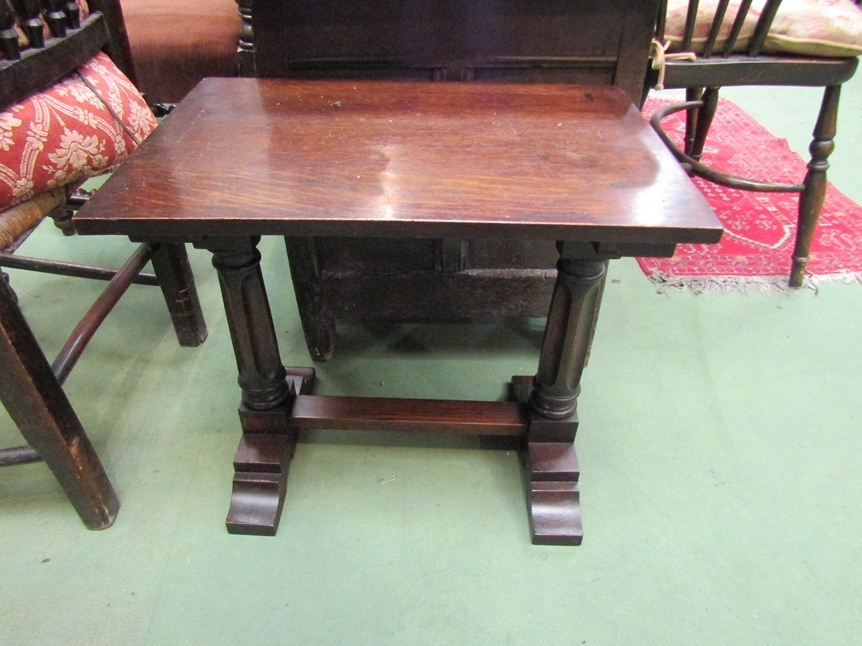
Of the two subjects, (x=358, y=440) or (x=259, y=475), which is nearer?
(x=259, y=475)

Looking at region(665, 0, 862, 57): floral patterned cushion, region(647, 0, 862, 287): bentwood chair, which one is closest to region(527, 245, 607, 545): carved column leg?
region(647, 0, 862, 287): bentwood chair

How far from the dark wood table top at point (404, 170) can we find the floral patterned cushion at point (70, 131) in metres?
0.15

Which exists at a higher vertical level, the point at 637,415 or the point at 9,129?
the point at 9,129

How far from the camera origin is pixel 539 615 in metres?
0.92

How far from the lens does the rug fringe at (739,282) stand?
1.61m

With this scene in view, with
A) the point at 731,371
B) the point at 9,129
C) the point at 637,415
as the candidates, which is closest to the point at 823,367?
the point at 731,371

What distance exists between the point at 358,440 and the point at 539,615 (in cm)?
47

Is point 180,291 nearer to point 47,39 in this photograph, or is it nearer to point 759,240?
point 47,39

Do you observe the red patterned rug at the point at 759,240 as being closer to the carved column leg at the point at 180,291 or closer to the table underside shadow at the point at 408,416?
the table underside shadow at the point at 408,416

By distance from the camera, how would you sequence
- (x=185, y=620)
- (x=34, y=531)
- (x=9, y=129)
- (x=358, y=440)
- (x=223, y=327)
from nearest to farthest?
(x=9, y=129) → (x=185, y=620) → (x=34, y=531) → (x=358, y=440) → (x=223, y=327)

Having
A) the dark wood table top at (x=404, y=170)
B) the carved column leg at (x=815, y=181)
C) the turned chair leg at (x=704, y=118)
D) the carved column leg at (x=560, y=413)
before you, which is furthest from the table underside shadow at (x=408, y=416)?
the turned chair leg at (x=704, y=118)

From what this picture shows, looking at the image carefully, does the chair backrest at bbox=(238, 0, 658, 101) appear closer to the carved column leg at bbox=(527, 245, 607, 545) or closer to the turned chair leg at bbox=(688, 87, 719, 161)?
the carved column leg at bbox=(527, 245, 607, 545)

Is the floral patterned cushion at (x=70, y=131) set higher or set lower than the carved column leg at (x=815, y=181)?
higher

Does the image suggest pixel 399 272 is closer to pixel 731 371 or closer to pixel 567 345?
pixel 567 345
